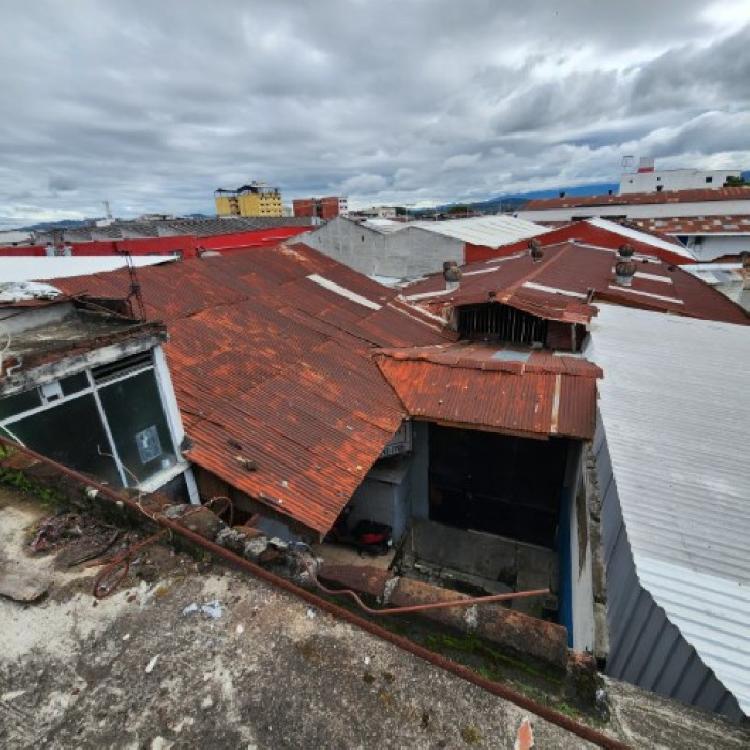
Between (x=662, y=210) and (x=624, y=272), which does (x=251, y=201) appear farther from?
(x=624, y=272)

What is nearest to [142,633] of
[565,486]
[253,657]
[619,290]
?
[253,657]

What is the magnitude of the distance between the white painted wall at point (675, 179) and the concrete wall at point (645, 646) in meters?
99.8

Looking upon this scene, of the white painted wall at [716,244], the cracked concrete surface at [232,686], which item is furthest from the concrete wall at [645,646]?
the white painted wall at [716,244]

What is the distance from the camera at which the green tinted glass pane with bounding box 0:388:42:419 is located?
5504 millimetres

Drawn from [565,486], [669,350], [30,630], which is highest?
[30,630]

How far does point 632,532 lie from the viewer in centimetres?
411

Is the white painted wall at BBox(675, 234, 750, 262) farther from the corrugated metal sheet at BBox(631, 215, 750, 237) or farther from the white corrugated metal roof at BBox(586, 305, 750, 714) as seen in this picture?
the white corrugated metal roof at BBox(586, 305, 750, 714)

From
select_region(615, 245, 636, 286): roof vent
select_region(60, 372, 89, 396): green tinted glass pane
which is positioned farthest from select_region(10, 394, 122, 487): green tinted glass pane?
select_region(615, 245, 636, 286): roof vent

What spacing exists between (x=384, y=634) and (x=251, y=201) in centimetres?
10146

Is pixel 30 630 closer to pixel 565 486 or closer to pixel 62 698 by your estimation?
pixel 62 698

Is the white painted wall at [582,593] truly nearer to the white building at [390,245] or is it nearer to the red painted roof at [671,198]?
the white building at [390,245]

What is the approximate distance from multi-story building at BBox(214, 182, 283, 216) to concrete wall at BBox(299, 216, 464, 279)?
70641 millimetres

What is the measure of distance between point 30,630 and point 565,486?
36.9ft

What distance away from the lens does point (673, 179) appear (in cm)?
8381
